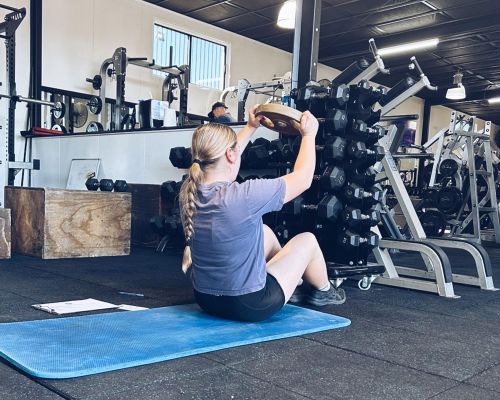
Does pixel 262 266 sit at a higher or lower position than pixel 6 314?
higher

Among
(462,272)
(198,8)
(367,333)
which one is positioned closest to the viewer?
(367,333)

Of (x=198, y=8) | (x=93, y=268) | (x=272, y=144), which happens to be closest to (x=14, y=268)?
(x=93, y=268)

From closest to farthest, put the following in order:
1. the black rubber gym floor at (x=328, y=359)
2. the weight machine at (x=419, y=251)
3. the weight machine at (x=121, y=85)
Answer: the black rubber gym floor at (x=328, y=359), the weight machine at (x=419, y=251), the weight machine at (x=121, y=85)

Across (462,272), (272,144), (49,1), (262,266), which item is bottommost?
(462,272)

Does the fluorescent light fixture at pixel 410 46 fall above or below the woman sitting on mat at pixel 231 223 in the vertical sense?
above

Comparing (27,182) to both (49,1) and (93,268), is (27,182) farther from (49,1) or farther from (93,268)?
(93,268)

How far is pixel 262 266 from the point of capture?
174cm

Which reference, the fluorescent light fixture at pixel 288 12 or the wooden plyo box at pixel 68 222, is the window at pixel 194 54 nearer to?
the fluorescent light fixture at pixel 288 12

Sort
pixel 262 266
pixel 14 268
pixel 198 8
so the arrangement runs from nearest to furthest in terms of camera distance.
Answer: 1. pixel 262 266
2. pixel 14 268
3. pixel 198 8

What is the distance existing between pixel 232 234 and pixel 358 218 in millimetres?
1016

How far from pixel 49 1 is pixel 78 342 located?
198 inches

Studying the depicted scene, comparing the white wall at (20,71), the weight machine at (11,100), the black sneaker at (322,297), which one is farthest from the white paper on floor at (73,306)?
the white wall at (20,71)

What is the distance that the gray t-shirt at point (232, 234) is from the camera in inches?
63.6

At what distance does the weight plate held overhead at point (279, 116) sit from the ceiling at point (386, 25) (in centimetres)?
499
